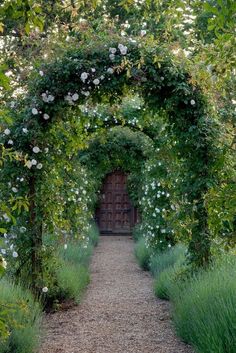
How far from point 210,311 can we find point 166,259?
349 cm

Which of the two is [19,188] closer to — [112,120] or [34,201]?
[34,201]

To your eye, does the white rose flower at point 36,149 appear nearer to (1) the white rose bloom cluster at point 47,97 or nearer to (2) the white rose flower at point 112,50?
(1) the white rose bloom cluster at point 47,97

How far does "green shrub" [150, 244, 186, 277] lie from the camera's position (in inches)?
266

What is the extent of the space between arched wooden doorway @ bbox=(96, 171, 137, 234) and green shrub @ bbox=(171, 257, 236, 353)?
10.2m

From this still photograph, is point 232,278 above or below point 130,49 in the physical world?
below

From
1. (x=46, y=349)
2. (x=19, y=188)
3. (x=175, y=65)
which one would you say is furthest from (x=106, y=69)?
(x=46, y=349)

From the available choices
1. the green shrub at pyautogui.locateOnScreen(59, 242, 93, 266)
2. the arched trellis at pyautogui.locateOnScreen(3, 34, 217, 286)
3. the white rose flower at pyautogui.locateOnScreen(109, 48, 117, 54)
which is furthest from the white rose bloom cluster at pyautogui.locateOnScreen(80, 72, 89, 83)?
the green shrub at pyautogui.locateOnScreen(59, 242, 93, 266)

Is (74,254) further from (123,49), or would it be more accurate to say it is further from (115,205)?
(115,205)

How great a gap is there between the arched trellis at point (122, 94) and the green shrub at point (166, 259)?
65.1 inches

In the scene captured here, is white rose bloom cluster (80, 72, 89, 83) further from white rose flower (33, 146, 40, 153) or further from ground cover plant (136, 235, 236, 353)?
ground cover plant (136, 235, 236, 353)

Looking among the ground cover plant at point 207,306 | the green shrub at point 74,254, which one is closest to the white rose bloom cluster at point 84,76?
the ground cover plant at point 207,306

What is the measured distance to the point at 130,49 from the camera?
486cm

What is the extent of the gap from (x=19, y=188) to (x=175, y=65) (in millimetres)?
2053

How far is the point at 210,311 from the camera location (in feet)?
11.6
